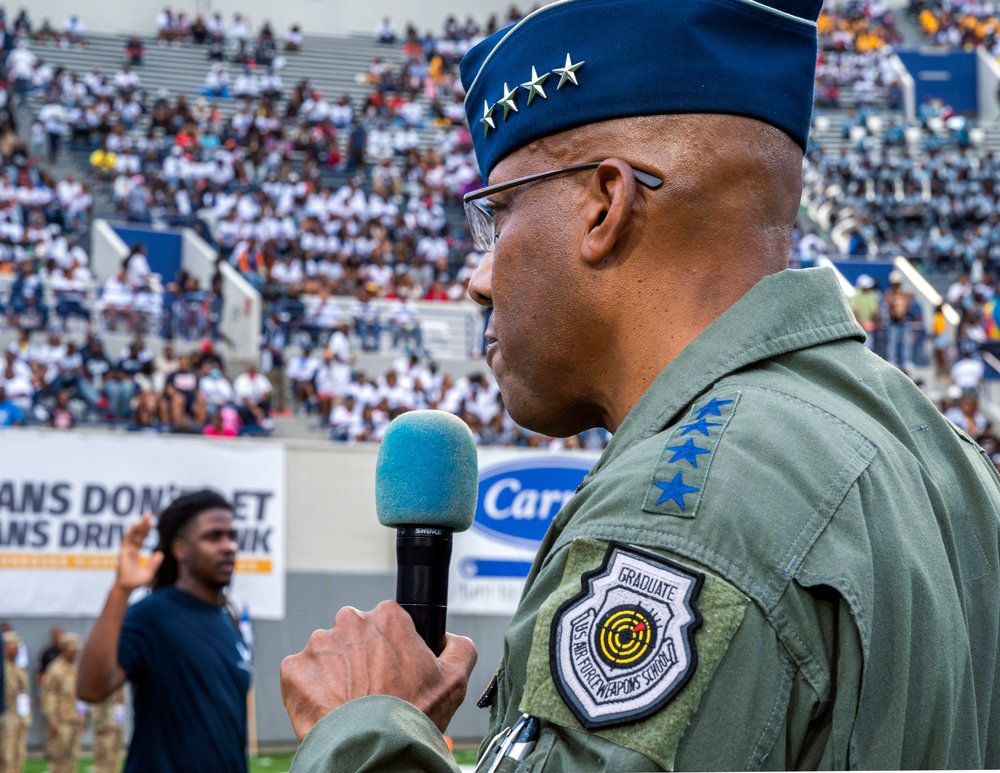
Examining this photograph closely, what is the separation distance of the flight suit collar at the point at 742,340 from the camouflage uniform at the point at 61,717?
12.2 m

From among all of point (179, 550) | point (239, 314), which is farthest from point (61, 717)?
point (179, 550)

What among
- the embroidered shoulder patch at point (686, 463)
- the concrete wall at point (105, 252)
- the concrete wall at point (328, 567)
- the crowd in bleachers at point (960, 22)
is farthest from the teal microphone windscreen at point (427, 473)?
the crowd in bleachers at point (960, 22)

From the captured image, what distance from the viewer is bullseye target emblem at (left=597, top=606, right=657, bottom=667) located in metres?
1.15

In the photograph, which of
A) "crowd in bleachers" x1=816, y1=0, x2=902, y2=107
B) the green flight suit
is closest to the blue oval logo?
the green flight suit

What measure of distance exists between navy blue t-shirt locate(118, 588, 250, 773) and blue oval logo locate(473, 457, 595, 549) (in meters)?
10.0

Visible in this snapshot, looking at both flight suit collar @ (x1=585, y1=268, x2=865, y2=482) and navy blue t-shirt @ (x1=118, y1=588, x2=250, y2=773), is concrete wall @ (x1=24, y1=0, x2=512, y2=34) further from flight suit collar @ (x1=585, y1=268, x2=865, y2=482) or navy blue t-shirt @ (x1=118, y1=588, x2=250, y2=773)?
flight suit collar @ (x1=585, y1=268, x2=865, y2=482)

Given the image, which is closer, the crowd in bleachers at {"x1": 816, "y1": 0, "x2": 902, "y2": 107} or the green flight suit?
the green flight suit

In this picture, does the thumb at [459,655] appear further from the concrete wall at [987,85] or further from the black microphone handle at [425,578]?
the concrete wall at [987,85]

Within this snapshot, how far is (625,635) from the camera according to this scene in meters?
1.16

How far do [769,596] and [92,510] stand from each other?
13.2m

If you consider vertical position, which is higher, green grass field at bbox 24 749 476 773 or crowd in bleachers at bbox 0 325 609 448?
crowd in bleachers at bbox 0 325 609 448

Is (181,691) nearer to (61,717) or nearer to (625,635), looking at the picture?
(625,635)

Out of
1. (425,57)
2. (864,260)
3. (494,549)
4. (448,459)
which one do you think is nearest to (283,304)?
(494,549)

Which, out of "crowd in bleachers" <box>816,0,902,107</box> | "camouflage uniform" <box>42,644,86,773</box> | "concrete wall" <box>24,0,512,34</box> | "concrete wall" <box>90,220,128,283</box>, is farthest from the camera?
"crowd in bleachers" <box>816,0,902,107</box>
